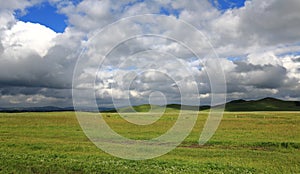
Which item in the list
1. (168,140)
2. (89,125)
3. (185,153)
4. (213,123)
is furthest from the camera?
(213,123)

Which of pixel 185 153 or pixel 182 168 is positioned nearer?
pixel 182 168

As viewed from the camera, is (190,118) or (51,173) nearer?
(51,173)

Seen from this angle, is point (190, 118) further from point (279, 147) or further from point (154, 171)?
point (154, 171)

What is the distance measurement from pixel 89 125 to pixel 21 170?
3515 cm

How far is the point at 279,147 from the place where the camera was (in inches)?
1264

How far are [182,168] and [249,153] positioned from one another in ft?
33.5

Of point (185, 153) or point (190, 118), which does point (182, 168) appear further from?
point (190, 118)

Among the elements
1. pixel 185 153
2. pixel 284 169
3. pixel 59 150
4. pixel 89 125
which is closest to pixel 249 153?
pixel 185 153

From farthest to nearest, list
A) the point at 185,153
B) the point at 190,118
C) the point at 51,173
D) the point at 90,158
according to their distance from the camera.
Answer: the point at 190,118, the point at 185,153, the point at 90,158, the point at 51,173

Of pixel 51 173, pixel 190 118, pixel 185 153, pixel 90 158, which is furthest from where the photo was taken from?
pixel 190 118

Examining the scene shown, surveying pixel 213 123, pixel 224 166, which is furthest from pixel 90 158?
pixel 213 123

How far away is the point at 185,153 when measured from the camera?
87.3 feet

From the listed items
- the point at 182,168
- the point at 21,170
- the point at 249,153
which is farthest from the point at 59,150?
the point at 249,153

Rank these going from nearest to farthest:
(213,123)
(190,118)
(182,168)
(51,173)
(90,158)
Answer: (51,173)
(182,168)
(90,158)
(213,123)
(190,118)
